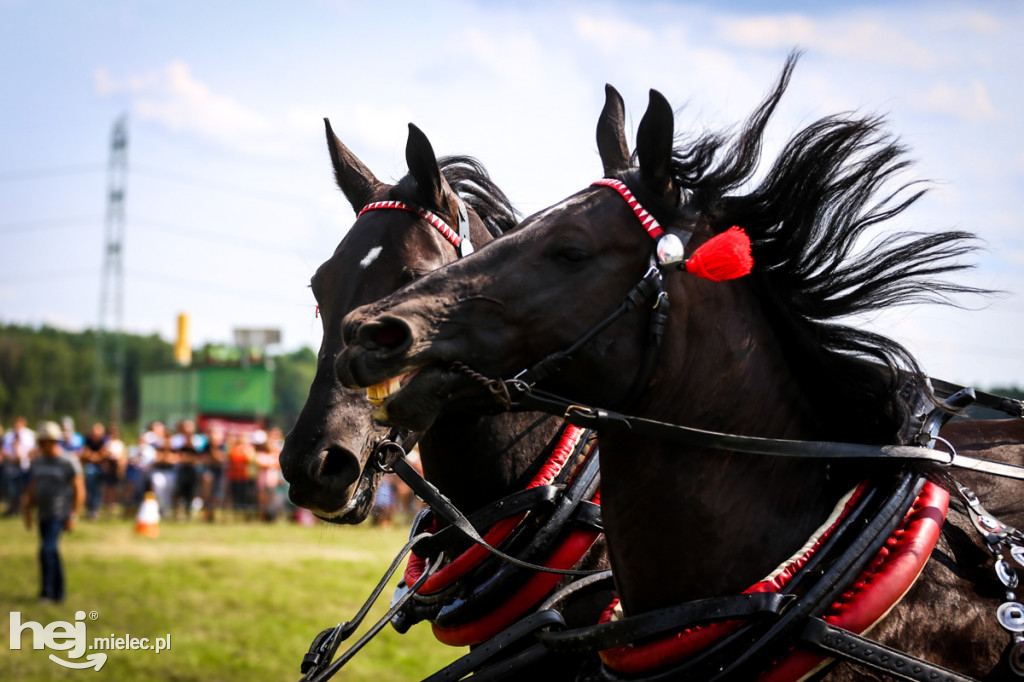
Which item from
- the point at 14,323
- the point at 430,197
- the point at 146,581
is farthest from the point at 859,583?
the point at 14,323

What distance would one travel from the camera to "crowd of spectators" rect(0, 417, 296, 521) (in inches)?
787

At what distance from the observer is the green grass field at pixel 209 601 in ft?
27.1

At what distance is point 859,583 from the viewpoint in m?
2.29

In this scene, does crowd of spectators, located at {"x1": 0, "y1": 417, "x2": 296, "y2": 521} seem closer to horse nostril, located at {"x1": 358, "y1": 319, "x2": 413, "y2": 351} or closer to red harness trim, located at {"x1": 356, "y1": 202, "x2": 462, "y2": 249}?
red harness trim, located at {"x1": 356, "y1": 202, "x2": 462, "y2": 249}

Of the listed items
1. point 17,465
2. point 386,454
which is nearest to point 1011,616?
point 386,454

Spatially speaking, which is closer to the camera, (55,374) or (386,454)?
(386,454)

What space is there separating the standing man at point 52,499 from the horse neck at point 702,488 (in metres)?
10.3

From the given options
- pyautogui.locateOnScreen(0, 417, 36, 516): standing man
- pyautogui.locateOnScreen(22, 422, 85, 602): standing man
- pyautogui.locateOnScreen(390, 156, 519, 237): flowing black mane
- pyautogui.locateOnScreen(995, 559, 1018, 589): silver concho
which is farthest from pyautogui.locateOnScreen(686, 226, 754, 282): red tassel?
pyautogui.locateOnScreen(0, 417, 36, 516): standing man

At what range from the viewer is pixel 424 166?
358cm

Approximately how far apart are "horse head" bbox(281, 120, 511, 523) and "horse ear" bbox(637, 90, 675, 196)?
1.15 metres

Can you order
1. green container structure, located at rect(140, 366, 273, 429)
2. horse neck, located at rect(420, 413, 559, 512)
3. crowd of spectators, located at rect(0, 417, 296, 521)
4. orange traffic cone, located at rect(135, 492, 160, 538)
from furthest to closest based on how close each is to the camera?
green container structure, located at rect(140, 366, 273, 429) < crowd of spectators, located at rect(0, 417, 296, 521) < orange traffic cone, located at rect(135, 492, 160, 538) < horse neck, located at rect(420, 413, 559, 512)

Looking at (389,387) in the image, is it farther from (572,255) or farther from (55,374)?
(55,374)

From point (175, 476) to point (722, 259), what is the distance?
19.6 m

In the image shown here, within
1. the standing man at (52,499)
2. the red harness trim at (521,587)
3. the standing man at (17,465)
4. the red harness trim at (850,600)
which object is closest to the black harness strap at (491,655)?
the red harness trim at (521,587)
